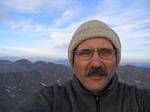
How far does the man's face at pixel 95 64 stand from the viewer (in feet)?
21.2

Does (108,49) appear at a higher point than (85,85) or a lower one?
higher

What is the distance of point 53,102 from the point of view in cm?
640

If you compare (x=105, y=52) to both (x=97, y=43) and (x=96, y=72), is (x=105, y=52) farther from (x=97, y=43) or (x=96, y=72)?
(x=96, y=72)

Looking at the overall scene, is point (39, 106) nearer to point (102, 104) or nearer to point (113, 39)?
point (102, 104)

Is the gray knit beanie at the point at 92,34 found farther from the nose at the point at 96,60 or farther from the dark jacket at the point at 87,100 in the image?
the dark jacket at the point at 87,100

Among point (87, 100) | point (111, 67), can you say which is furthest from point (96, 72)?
point (87, 100)

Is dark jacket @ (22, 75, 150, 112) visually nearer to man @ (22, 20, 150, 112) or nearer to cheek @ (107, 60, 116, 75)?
man @ (22, 20, 150, 112)

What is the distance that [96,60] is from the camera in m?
6.52

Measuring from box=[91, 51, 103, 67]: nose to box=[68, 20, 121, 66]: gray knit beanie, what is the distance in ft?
1.45

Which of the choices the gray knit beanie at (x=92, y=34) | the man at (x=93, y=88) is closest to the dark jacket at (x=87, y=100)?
the man at (x=93, y=88)

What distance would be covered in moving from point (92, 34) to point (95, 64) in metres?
0.72

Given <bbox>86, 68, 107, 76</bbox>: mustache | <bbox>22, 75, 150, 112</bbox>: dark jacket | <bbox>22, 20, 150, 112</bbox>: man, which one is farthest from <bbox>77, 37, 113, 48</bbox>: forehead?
<bbox>22, 75, 150, 112</bbox>: dark jacket

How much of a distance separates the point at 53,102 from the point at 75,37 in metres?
1.60

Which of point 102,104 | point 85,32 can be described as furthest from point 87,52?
point 102,104
